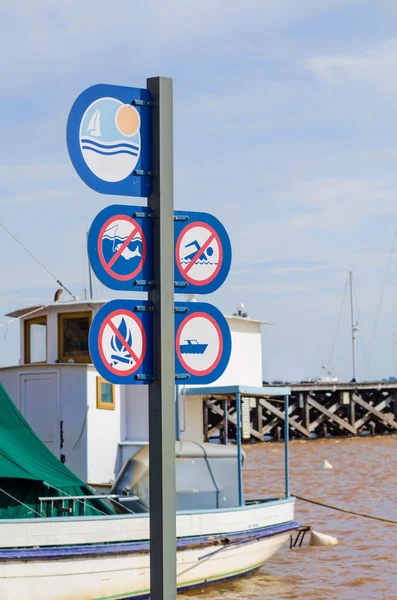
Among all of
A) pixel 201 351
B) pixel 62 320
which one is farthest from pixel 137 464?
pixel 201 351

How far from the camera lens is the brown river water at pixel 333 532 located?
13.0 meters

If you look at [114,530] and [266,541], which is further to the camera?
[266,541]

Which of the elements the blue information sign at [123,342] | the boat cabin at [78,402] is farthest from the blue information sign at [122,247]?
the boat cabin at [78,402]

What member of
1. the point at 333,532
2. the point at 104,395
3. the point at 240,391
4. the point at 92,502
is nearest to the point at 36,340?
the point at 104,395

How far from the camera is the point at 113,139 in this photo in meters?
4.43

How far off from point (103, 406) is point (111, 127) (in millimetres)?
9676

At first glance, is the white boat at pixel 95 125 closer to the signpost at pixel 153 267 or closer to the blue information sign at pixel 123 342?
the signpost at pixel 153 267

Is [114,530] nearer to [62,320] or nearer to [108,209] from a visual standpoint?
[62,320]

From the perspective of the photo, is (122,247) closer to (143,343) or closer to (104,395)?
(143,343)

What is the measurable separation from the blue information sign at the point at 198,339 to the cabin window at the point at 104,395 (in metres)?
9.22

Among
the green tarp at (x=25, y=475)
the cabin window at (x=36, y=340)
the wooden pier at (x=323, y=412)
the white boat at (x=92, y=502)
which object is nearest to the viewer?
the white boat at (x=92, y=502)

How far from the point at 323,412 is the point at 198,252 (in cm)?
4038

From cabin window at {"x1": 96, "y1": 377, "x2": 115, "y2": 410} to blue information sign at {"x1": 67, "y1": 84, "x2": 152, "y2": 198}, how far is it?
9330mm

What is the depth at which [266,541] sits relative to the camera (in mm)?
12883
